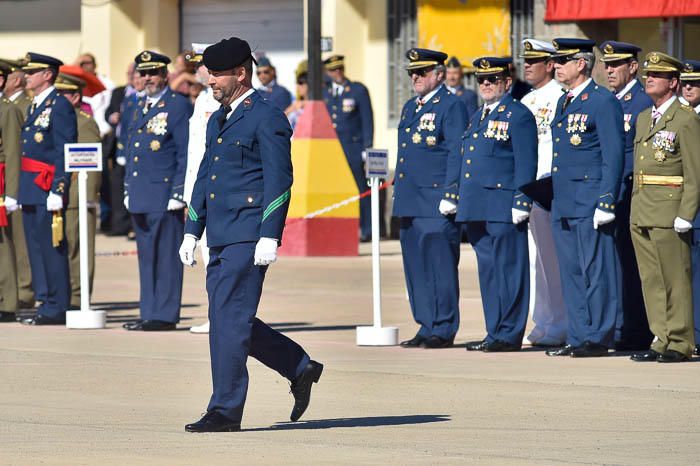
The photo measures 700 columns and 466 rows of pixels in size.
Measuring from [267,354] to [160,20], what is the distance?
1899 centimetres

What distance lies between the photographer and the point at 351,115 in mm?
22984

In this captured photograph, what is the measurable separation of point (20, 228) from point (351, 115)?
23.8 feet

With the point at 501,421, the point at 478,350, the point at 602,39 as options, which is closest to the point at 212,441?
the point at 501,421

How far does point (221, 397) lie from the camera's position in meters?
9.30

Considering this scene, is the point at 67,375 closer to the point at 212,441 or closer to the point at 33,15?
the point at 212,441

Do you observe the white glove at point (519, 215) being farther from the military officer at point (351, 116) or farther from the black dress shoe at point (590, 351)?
the military officer at point (351, 116)

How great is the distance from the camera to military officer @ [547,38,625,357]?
12.3m

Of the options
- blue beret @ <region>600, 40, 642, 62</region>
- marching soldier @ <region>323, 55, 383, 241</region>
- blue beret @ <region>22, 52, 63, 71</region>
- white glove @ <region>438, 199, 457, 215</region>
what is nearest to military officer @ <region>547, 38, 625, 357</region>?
blue beret @ <region>600, 40, 642, 62</region>

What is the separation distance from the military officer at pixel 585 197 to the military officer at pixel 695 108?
1.70ft

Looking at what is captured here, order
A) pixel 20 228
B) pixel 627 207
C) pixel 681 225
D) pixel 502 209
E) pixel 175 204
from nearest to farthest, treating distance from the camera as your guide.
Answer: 1. pixel 681 225
2. pixel 627 207
3. pixel 502 209
4. pixel 175 204
5. pixel 20 228

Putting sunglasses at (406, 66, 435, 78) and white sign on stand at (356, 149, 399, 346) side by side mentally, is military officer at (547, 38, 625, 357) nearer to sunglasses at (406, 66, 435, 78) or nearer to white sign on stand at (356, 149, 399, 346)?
Answer: sunglasses at (406, 66, 435, 78)

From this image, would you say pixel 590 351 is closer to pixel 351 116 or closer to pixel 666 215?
pixel 666 215

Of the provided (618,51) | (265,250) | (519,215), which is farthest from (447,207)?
(265,250)

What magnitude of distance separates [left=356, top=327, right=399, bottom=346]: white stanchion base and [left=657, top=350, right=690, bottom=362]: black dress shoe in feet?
6.93
